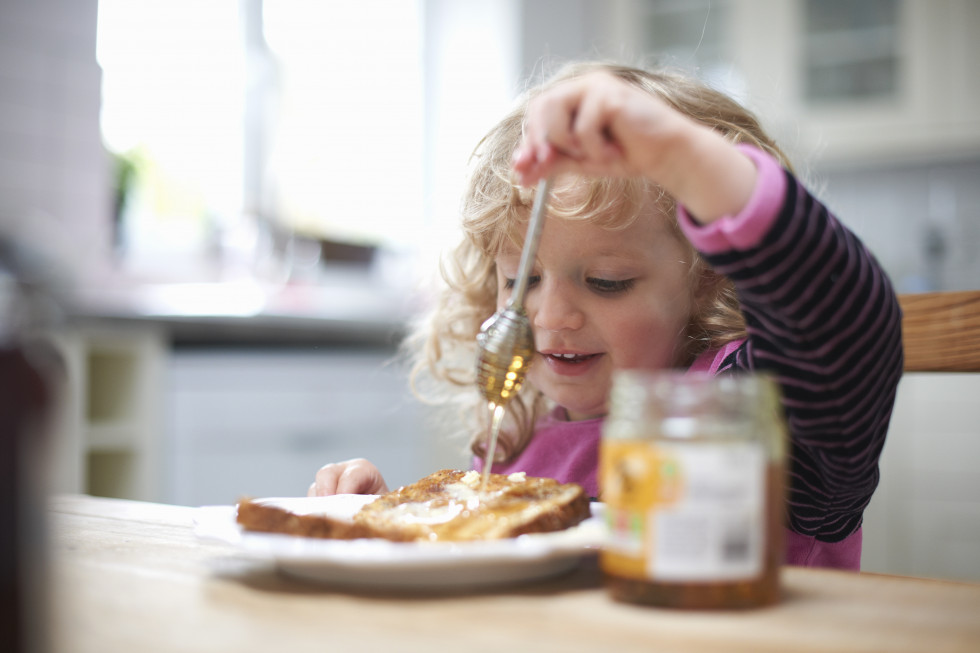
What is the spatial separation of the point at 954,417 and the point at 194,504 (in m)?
2.31

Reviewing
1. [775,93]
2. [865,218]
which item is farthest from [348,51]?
[865,218]

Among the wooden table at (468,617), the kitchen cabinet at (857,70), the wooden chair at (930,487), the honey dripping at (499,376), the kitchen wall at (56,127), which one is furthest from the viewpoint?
the kitchen cabinet at (857,70)

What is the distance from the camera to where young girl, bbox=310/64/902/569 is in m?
0.65

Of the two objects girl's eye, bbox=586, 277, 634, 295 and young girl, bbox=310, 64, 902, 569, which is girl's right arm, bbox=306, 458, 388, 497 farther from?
girl's eye, bbox=586, 277, 634, 295

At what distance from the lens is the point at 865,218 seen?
353cm

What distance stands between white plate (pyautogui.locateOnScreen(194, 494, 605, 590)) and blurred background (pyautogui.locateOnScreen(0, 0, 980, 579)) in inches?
61.9

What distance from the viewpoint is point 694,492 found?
47 cm

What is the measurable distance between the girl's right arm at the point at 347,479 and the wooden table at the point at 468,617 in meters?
0.49

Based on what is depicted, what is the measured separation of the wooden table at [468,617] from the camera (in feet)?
1.46

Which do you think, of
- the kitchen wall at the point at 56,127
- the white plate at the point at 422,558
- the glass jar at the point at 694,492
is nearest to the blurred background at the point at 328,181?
the kitchen wall at the point at 56,127

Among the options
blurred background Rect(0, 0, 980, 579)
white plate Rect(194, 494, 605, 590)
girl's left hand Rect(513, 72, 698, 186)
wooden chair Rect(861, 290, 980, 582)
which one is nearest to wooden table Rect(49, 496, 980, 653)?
white plate Rect(194, 494, 605, 590)

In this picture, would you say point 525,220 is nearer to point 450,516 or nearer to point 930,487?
point 450,516

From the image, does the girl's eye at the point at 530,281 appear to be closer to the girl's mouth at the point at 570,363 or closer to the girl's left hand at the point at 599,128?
the girl's mouth at the point at 570,363

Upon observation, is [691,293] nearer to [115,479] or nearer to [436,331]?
[436,331]
